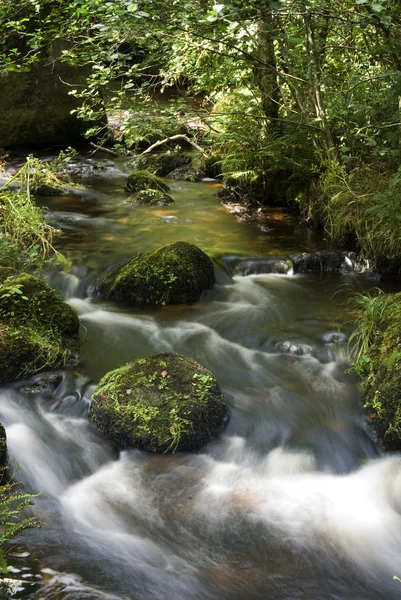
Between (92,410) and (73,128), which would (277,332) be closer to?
(92,410)

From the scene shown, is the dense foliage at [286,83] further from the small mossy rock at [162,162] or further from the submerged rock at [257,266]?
the small mossy rock at [162,162]

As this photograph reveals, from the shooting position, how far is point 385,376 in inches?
199

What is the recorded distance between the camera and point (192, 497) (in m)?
4.25

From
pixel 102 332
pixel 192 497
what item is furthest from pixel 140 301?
pixel 192 497

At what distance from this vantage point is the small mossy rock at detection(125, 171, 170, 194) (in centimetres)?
1109

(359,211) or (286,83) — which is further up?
(286,83)

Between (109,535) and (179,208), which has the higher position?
(179,208)

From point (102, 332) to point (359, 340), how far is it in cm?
275

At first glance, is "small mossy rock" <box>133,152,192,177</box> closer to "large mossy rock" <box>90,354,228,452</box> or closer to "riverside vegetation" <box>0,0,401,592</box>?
"riverside vegetation" <box>0,0,401,592</box>

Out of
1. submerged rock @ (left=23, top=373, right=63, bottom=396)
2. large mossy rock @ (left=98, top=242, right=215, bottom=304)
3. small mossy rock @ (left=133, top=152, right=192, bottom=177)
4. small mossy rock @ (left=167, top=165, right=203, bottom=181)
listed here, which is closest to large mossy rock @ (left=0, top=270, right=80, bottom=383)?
submerged rock @ (left=23, top=373, right=63, bottom=396)

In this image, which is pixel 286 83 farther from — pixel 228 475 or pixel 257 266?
pixel 228 475

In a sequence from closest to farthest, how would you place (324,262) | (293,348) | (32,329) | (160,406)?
1. (160,406)
2. (32,329)
3. (293,348)
4. (324,262)

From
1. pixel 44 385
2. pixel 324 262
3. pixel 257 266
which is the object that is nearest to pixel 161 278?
pixel 257 266

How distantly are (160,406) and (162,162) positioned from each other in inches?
354
